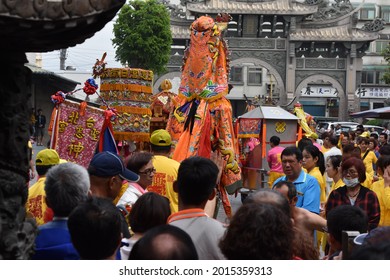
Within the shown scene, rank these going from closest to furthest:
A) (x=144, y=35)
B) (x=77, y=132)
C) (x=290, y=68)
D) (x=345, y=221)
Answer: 1. (x=345, y=221)
2. (x=77, y=132)
3. (x=144, y=35)
4. (x=290, y=68)

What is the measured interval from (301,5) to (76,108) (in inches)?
1402

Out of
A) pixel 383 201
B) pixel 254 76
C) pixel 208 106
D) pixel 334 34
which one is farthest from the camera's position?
pixel 254 76

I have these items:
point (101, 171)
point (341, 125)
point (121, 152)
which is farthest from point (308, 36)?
point (101, 171)

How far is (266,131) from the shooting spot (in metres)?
14.5

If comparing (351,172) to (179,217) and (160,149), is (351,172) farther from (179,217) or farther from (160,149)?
(179,217)

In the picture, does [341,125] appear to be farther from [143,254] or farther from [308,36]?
[143,254]

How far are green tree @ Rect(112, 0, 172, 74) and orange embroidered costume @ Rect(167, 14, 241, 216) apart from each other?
29.0m

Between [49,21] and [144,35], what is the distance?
36.1 m

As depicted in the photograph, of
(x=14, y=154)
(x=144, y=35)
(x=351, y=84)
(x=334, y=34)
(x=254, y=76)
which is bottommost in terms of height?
(x=14, y=154)

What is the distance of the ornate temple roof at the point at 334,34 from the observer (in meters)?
41.6

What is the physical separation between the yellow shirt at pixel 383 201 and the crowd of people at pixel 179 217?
17 millimetres

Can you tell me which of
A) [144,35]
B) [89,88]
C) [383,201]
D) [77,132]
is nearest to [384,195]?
[383,201]

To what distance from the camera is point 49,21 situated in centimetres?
307

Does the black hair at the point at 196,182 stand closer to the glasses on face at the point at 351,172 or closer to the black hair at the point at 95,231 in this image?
the black hair at the point at 95,231
